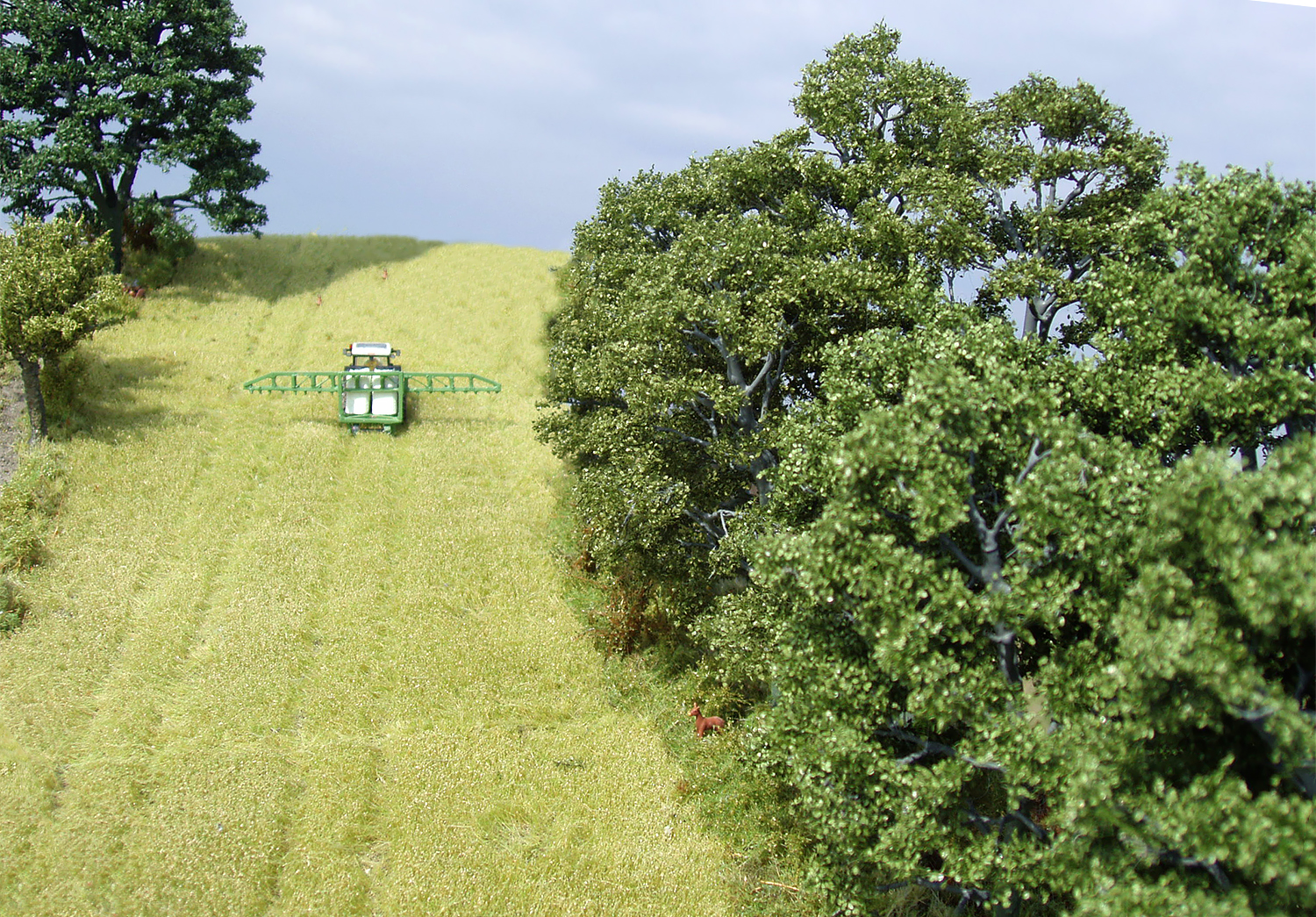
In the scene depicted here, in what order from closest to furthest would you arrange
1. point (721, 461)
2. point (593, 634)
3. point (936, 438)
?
1. point (936, 438)
2. point (721, 461)
3. point (593, 634)

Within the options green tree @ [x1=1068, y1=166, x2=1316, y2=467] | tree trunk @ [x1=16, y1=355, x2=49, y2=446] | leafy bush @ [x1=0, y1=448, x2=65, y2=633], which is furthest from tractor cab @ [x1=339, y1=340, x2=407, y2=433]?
green tree @ [x1=1068, y1=166, x2=1316, y2=467]

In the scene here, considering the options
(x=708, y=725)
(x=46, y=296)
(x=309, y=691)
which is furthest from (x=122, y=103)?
(x=708, y=725)

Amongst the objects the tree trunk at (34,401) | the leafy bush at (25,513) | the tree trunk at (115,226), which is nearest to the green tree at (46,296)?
the tree trunk at (34,401)

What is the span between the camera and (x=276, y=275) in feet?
215

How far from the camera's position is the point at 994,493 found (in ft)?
60.5

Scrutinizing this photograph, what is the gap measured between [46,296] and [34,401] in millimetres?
5181

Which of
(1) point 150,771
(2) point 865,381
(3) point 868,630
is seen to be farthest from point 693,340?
(1) point 150,771

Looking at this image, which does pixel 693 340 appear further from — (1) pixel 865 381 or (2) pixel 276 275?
(2) pixel 276 275

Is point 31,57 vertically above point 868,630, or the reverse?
point 31,57

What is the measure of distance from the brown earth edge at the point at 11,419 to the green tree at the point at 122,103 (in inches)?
638

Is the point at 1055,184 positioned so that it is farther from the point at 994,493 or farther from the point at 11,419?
the point at 11,419

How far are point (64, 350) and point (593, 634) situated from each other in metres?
26.6

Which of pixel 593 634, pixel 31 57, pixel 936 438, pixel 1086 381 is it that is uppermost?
pixel 31 57

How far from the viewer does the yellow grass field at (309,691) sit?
21.8 meters
